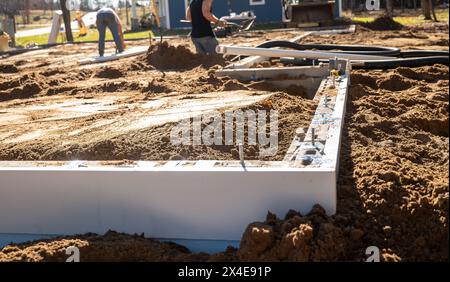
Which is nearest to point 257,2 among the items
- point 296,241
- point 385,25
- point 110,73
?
point 385,25

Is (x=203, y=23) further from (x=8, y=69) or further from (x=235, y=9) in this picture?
(x=235, y=9)

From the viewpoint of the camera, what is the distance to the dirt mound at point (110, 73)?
988 cm

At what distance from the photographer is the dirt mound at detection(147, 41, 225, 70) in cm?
1049

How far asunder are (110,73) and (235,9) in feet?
59.2

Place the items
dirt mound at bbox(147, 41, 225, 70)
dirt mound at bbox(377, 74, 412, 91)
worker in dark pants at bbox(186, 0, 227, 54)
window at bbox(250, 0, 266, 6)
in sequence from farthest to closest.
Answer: window at bbox(250, 0, 266, 6)
worker in dark pants at bbox(186, 0, 227, 54)
dirt mound at bbox(147, 41, 225, 70)
dirt mound at bbox(377, 74, 412, 91)

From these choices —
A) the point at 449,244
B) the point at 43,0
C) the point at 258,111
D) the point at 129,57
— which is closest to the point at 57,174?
the point at 258,111

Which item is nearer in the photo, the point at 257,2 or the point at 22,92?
the point at 22,92

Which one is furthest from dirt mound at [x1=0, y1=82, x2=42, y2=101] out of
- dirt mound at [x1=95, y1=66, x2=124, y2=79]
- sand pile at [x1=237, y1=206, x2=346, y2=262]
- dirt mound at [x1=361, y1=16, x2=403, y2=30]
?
dirt mound at [x1=361, y1=16, x2=403, y2=30]

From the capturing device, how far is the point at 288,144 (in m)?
4.45

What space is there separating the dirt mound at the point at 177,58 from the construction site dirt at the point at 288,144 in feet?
6.84

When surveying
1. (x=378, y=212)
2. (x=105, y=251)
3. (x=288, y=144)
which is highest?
(x=288, y=144)

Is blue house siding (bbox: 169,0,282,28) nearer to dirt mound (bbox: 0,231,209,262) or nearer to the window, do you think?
the window

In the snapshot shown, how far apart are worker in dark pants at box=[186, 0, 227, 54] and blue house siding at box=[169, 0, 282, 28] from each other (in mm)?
16342

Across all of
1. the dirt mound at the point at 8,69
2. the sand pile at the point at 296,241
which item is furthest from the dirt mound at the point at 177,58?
the sand pile at the point at 296,241
